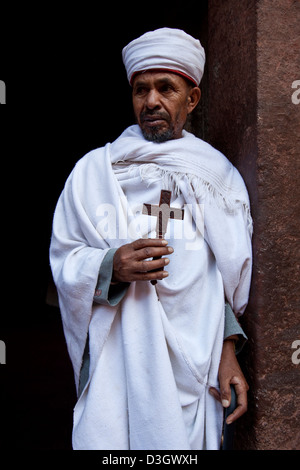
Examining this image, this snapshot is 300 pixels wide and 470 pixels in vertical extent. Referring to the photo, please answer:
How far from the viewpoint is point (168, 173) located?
5.33 ft

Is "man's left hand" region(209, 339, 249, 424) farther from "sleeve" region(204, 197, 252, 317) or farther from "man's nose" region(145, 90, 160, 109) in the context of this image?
"man's nose" region(145, 90, 160, 109)

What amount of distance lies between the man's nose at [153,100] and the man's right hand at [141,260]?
2.08 ft

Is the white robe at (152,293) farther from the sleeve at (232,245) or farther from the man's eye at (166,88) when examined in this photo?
the man's eye at (166,88)

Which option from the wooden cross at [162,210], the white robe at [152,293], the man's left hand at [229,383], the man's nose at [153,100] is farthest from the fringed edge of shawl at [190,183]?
the man's left hand at [229,383]

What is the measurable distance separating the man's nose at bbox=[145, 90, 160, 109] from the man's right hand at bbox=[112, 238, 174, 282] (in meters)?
0.63

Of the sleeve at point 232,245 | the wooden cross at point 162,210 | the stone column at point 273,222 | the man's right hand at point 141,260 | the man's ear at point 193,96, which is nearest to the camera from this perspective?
the man's right hand at point 141,260

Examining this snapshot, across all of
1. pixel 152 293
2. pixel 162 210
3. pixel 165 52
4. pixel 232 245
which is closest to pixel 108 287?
pixel 152 293

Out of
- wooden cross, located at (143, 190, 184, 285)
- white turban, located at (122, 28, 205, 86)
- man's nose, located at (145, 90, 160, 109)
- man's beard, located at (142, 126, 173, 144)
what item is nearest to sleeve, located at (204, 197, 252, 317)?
wooden cross, located at (143, 190, 184, 285)

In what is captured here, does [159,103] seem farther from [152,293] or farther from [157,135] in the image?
[152,293]

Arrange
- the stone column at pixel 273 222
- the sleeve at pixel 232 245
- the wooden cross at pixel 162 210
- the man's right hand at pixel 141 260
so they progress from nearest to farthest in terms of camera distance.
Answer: the man's right hand at pixel 141 260 → the wooden cross at pixel 162 210 → the sleeve at pixel 232 245 → the stone column at pixel 273 222

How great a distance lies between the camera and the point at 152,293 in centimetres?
147

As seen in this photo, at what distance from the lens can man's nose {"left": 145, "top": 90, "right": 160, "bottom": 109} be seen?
1.70m

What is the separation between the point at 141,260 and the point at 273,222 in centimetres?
64

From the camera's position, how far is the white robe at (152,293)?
4.67 ft
